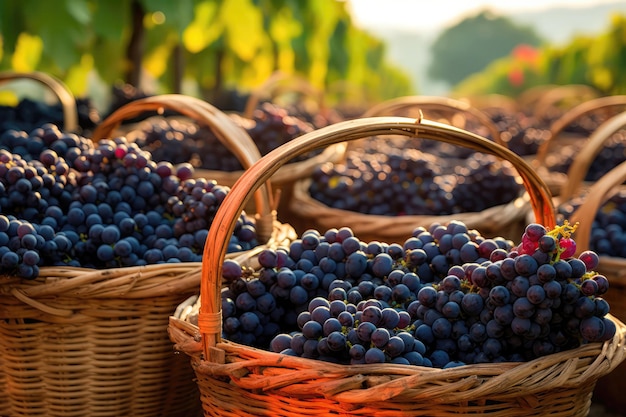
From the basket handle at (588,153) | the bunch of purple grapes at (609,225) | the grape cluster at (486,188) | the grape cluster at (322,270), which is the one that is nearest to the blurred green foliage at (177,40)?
the grape cluster at (486,188)

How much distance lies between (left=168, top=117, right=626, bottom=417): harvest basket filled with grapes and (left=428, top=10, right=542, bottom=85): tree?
60223 mm

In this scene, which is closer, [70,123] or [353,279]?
[353,279]

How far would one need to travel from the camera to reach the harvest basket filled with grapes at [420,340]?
4.00 feet

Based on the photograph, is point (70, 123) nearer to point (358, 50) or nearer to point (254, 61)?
point (254, 61)

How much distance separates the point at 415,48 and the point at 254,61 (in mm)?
88986

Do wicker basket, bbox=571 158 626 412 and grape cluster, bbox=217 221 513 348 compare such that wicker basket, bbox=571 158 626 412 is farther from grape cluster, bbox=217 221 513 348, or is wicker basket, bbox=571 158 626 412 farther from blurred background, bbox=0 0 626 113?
blurred background, bbox=0 0 626 113

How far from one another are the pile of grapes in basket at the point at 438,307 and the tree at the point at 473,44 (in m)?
60.2

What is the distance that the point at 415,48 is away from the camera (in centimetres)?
9319

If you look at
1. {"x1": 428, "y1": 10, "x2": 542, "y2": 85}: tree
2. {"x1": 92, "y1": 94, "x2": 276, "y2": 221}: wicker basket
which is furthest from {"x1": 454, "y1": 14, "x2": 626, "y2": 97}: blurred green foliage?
{"x1": 428, "y1": 10, "x2": 542, "y2": 85}: tree

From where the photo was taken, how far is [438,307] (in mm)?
1365

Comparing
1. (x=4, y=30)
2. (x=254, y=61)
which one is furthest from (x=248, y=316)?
(x=254, y=61)

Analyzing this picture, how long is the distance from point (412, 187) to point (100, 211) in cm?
133

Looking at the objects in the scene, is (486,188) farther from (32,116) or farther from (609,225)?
(32,116)

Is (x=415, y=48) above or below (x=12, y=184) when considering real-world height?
above
